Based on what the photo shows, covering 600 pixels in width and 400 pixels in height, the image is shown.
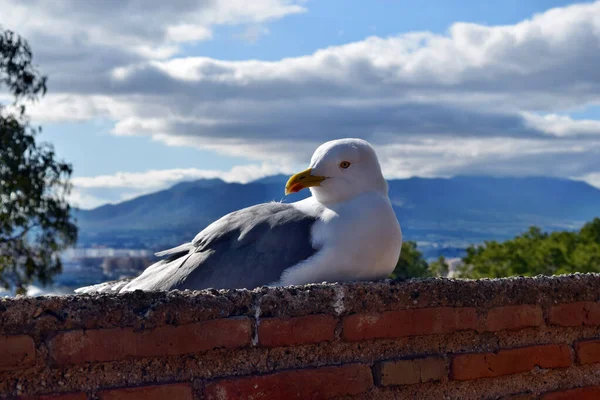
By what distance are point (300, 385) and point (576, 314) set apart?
4.35 ft

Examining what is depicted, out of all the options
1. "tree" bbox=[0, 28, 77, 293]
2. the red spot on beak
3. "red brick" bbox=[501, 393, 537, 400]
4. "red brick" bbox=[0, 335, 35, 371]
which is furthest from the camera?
"tree" bbox=[0, 28, 77, 293]

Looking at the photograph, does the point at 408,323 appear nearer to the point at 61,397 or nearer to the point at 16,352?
the point at 61,397

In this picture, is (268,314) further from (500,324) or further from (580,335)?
(580,335)

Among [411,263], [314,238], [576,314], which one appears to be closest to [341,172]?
[314,238]

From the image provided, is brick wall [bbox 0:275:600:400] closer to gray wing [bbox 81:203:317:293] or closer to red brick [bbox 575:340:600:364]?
red brick [bbox 575:340:600:364]

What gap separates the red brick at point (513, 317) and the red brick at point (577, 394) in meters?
0.30

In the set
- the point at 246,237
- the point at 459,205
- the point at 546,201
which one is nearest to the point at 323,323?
the point at 246,237

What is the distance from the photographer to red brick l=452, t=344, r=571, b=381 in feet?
10.3

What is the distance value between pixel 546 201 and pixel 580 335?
665 feet

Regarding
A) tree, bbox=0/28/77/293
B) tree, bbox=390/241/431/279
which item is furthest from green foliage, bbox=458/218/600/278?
tree, bbox=0/28/77/293

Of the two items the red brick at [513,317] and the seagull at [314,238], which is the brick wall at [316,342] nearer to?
the red brick at [513,317]

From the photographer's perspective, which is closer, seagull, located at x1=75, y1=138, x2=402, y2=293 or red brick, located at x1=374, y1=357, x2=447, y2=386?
red brick, located at x1=374, y1=357, x2=447, y2=386

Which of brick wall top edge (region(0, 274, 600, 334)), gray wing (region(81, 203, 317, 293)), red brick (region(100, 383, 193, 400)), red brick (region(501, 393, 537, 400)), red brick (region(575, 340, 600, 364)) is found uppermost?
gray wing (region(81, 203, 317, 293))

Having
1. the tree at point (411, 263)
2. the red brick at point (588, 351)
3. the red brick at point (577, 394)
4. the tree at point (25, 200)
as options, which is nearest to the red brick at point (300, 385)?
the red brick at point (577, 394)
